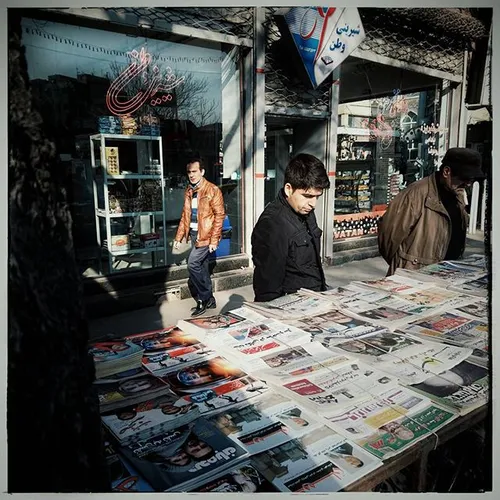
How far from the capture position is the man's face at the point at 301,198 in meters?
2.70

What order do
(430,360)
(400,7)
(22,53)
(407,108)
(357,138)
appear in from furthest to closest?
(407,108), (357,138), (430,360), (400,7), (22,53)

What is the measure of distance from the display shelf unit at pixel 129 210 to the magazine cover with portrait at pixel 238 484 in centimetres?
449

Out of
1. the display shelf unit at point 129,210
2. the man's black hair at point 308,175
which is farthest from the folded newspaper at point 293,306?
the display shelf unit at point 129,210

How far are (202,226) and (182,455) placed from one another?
4016 millimetres

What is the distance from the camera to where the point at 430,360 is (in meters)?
1.86

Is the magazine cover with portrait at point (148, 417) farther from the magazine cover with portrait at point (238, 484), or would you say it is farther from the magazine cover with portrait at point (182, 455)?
the magazine cover with portrait at point (238, 484)

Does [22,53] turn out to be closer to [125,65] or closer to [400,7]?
[400,7]

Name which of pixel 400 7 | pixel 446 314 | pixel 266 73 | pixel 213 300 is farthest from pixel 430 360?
pixel 266 73

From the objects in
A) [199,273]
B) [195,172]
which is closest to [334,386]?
[199,273]

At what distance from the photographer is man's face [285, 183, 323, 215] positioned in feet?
8.84

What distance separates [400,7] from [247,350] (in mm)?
1508

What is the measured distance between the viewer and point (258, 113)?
6176 mm

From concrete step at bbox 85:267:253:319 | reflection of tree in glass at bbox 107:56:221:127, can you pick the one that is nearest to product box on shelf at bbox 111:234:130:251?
concrete step at bbox 85:267:253:319

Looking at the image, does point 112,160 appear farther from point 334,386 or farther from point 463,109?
point 463,109
